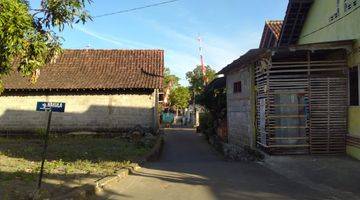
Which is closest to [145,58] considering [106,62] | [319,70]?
[106,62]

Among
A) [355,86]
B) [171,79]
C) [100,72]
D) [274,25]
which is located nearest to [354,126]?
[355,86]

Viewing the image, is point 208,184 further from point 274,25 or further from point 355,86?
point 274,25

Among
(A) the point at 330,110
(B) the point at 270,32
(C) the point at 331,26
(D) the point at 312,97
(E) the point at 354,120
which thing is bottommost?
(E) the point at 354,120

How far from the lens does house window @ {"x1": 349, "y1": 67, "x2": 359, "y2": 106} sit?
56.2ft

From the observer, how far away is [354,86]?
57.3 ft

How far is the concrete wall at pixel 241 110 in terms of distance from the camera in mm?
21388

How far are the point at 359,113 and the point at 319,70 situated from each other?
2.14 metres

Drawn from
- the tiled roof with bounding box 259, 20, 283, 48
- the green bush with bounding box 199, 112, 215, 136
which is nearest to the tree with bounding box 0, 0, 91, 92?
the tiled roof with bounding box 259, 20, 283, 48

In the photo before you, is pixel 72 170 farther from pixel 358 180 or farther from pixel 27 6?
pixel 358 180

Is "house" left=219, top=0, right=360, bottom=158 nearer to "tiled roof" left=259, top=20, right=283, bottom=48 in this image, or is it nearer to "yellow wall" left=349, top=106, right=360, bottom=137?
"yellow wall" left=349, top=106, right=360, bottom=137

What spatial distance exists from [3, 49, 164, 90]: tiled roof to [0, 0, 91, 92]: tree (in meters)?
21.9

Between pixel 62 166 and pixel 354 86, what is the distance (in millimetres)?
9312

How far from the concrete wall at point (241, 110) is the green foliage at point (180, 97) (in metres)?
58.9

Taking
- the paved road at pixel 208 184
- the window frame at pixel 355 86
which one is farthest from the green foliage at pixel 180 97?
the paved road at pixel 208 184
